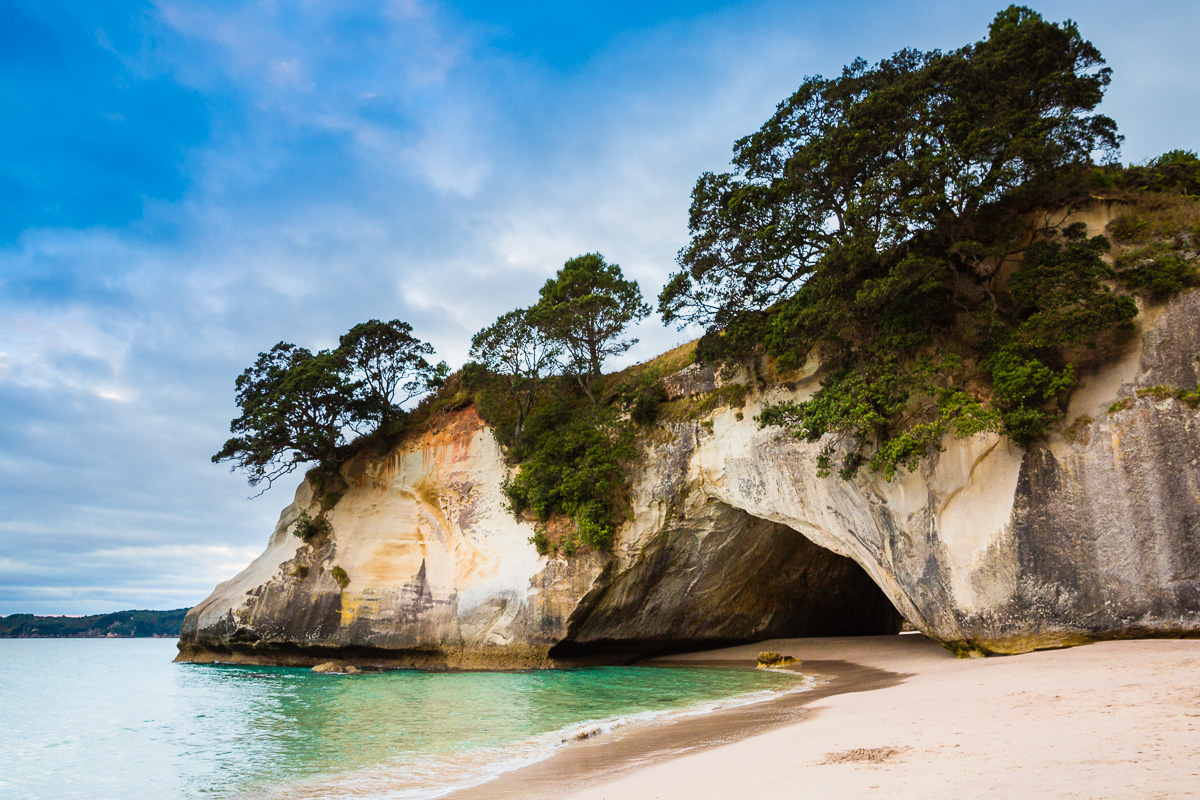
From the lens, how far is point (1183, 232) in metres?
13.7

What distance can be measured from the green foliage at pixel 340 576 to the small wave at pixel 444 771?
18.7 metres

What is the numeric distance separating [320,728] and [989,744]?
10736mm

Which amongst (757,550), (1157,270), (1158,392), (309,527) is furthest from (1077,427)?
(309,527)

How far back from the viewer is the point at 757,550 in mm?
23000

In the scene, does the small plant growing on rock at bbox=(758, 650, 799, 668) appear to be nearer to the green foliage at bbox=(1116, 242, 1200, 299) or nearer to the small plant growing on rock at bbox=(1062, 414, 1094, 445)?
the small plant growing on rock at bbox=(1062, 414, 1094, 445)

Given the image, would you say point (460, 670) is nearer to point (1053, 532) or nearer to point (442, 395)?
point (442, 395)

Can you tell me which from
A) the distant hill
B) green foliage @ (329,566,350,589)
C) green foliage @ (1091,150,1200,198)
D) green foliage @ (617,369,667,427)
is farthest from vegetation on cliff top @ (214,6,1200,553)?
the distant hill

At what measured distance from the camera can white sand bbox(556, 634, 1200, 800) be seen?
433 cm

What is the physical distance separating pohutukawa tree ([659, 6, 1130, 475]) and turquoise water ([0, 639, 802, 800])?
702 cm

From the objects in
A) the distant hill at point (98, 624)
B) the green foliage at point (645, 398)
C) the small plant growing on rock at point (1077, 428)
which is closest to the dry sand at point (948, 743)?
the small plant growing on rock at point (1077, 428)

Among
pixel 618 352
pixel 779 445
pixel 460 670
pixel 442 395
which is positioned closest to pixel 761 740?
pixel 779 445

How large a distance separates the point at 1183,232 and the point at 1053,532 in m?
6.94

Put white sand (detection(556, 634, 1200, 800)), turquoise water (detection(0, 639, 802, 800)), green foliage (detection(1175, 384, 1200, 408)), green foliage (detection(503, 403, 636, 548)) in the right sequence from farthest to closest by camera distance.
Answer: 1. green foliage (detection(503, 403, 636, 548))
2. green foliage (detection(1175, 384, 1200, 408))
3. turquoise water (detection(0, 639, 802, 800))
4. white sand (detection(556, 634, 1200, 800))

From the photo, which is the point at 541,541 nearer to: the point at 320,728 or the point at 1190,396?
the point at 320,728
